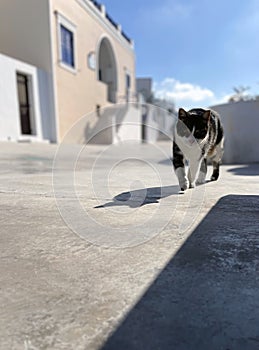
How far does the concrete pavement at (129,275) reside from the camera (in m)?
0.88

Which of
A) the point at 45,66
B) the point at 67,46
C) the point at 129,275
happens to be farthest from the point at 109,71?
the point at 129,275

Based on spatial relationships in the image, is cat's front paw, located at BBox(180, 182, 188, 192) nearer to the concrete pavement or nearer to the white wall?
the concrete pavement

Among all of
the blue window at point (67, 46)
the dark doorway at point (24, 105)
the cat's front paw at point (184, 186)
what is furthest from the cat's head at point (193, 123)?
the blue window at point (67, 46)

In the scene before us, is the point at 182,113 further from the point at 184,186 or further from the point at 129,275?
the point at 129,275

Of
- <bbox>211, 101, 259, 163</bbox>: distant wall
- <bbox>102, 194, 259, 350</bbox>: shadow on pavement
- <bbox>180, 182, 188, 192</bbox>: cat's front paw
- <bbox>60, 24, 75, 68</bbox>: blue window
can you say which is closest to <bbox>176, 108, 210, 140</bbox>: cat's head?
<bbox>180, 182, 188, 192</bbox>: cat's front paw

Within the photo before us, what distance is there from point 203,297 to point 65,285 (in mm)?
515

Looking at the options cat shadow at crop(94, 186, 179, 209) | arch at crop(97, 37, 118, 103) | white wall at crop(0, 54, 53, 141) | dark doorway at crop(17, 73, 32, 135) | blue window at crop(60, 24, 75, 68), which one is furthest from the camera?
arch at crop(97, 37, 118, 103)

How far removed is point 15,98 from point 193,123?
7.97 m

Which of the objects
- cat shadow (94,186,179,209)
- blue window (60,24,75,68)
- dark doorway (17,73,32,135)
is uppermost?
blue window (60,24,75,68)

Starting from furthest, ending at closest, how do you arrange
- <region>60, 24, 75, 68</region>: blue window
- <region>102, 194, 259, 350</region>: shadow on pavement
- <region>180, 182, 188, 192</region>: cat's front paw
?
<region>60, 24, 75, 68</region>: blue window < <region>180, 182, 188, 192</region>: cat's front paw < <region>102, 194, 259, 350</region>: shadow on pavement

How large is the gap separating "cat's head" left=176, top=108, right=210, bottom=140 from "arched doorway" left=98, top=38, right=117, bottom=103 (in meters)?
15.8

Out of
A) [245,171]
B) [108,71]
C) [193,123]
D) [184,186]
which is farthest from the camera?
[108,71]

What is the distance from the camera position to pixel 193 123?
247 cm

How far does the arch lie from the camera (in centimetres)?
1734
